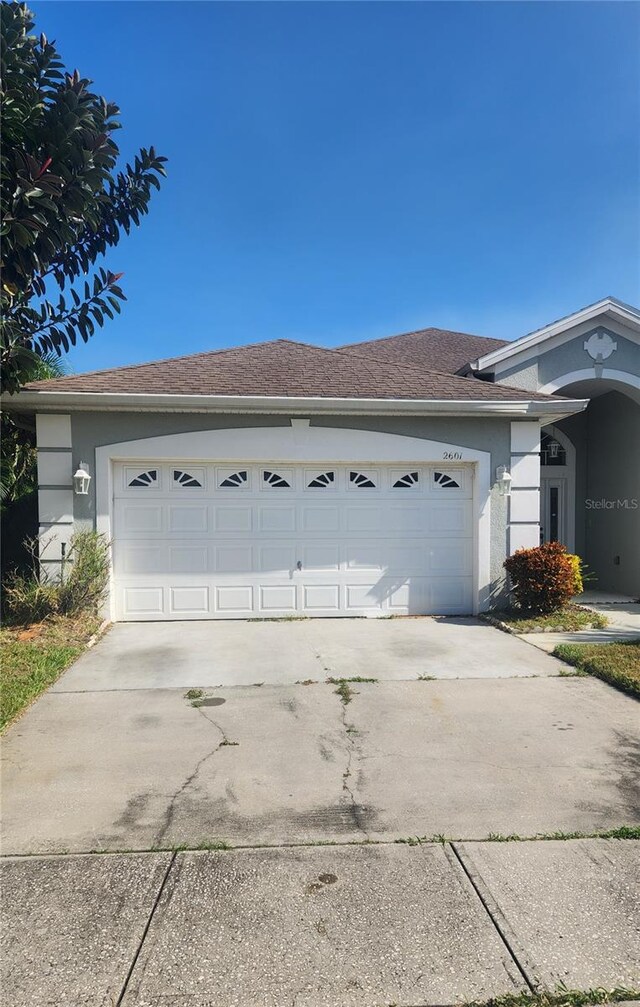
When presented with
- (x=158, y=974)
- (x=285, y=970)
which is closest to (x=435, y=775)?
(x=285, y=970)

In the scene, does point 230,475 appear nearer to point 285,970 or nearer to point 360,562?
point 360,562

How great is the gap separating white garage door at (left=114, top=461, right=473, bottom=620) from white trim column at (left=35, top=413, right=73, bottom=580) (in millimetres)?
686

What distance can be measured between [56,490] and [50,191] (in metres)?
4.18

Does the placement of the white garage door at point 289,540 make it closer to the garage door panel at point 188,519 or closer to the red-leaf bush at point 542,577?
the garage door panel at point 188,519

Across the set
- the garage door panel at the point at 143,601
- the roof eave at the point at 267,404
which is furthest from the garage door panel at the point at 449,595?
the garage door panel at the point at 143,601

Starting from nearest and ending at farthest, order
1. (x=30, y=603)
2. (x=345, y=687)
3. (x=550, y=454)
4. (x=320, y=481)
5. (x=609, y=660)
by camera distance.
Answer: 1. (x=345, y=687)
2. (x=609, y=660)
3. (x=30, y=603)
4. (x=320, y=481)
5. (x=550, y=454)

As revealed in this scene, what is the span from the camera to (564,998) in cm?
205

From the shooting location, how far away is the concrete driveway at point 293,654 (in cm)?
585

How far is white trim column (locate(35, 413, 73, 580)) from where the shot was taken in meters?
8.17

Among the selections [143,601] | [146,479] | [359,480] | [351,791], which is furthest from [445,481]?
[351,791]

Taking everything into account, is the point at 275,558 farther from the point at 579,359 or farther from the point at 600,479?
the point at 600,479

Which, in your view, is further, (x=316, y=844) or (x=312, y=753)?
(x=312, y=753)

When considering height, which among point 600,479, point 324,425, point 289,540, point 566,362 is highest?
point 566,362

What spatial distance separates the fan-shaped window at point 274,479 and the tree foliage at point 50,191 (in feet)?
10.2
